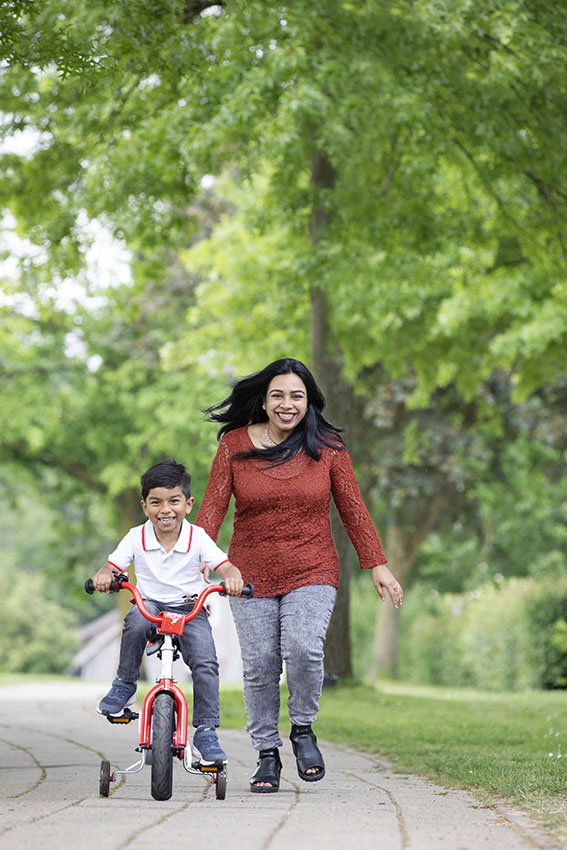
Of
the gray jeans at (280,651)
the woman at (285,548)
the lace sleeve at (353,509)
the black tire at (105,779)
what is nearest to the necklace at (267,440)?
the woman at (285,548)

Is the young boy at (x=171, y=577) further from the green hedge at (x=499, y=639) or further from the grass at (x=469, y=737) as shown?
the green hedge at (x=499, y=639)

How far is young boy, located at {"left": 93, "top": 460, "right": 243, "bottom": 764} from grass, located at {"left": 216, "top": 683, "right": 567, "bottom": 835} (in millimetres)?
1365

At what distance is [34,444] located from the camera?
78.6ft

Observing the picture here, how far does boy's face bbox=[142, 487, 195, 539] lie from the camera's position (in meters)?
5.37

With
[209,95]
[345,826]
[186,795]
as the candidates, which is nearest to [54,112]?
[209,95]

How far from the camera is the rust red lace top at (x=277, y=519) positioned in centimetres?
578

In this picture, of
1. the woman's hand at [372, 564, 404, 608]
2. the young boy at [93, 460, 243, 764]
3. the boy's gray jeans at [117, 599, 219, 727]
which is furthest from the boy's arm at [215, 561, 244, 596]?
the woman's hand at [372, 564, 404, 608]

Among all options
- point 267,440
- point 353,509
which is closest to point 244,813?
point 353,509

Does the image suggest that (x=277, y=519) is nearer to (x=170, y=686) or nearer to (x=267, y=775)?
(x=170, y=686)

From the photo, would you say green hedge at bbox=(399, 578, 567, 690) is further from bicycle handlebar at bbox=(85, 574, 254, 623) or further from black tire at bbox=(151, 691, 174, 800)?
black tire at bbox=(151, 691, 174, 800)

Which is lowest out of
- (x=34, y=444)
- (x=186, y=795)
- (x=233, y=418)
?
(x=186, y=795)

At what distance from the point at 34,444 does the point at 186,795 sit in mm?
19012

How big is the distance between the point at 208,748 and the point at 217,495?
4.06 ft

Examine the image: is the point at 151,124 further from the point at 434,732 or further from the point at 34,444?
the point at 34,444
